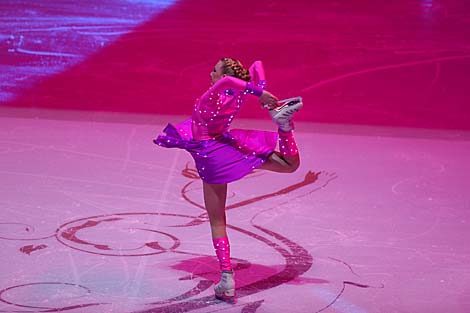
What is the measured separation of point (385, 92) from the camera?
735cm

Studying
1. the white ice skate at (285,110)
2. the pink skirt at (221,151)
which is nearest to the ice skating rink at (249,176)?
the pink skirt at (221,151)

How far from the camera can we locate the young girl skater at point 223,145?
10.6 feet

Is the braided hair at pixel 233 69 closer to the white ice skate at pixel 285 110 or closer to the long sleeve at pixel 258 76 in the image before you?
the long sleeve at pixel 258 76

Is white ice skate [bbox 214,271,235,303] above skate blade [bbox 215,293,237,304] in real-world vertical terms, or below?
above

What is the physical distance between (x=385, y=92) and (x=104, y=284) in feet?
15.0

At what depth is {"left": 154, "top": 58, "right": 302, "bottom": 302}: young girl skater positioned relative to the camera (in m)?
3.22

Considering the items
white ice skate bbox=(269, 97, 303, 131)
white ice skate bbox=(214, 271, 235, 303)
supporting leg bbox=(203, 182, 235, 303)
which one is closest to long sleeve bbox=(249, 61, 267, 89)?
white ice skate bbox=(269, 97, 303, 131)

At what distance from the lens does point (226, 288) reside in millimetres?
3189

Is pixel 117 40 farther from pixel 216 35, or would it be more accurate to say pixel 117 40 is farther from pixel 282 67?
pixel 282 67

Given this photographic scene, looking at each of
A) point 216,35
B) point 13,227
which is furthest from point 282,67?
point 13,227

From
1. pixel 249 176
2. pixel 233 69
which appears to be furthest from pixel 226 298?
pixel 249 176

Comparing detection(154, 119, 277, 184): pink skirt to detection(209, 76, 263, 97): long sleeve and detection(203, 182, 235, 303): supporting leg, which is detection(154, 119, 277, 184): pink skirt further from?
detection(209, 76, 263, 97): long sleeve

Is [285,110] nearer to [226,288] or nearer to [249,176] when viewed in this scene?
[226,288]

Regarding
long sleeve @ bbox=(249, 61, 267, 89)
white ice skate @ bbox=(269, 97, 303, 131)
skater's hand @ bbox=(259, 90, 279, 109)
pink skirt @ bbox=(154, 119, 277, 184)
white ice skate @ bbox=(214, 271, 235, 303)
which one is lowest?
white ice skate @ bbox=(214, 271, 235, 303)
